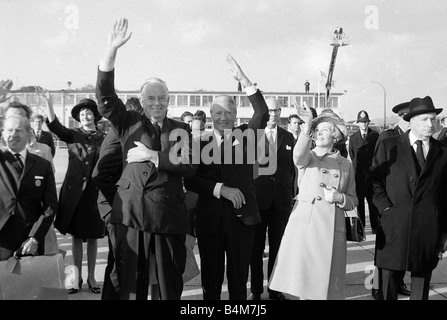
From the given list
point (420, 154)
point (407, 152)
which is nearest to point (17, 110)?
point (407, 152)

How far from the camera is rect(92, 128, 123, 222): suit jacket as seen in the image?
3945 mm

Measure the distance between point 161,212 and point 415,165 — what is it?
216 centimetres

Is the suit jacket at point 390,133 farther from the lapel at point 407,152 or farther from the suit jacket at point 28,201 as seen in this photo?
the suit jacket at point 28,201

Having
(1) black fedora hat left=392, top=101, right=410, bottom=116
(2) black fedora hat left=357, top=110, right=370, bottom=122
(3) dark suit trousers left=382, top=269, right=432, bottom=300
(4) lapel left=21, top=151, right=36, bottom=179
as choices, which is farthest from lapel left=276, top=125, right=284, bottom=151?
(2) black fedora hat left=357, top=110, right=370, bottom=122

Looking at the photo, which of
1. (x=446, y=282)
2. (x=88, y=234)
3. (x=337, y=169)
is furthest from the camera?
(x=446, y=282)

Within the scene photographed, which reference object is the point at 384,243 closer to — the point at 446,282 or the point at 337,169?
the point at 337,169

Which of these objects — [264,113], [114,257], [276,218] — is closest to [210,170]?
Result: [264,113]

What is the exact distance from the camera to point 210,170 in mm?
4203

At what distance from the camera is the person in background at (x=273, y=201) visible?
210 inches

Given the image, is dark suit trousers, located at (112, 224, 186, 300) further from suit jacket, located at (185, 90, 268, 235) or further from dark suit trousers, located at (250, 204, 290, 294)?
dark suit trousers, located at (250, 204, 290, 294)

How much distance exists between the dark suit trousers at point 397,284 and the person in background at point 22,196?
9.05 ft

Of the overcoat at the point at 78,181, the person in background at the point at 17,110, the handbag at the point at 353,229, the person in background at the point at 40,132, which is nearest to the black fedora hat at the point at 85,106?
the overcoat at the point at 78,181

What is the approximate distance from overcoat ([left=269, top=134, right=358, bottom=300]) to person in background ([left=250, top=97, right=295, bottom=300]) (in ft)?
3.72
